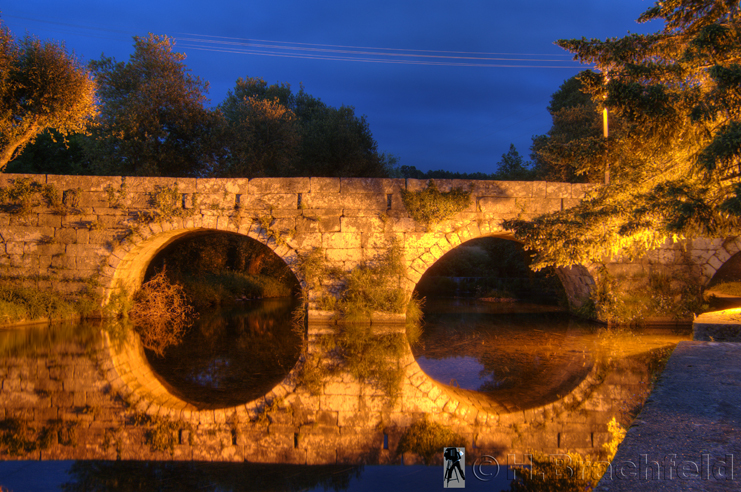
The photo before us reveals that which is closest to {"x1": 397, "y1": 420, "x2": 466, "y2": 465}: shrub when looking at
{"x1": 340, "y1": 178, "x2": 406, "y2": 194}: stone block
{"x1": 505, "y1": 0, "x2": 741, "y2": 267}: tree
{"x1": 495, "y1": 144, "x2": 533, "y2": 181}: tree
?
{"x1": 505, "y1": 0, "x2": 741, "y2": 267}: tree

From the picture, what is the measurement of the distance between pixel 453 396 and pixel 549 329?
4967 millimetres

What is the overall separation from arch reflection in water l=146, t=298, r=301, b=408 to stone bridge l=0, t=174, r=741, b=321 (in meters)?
1.41

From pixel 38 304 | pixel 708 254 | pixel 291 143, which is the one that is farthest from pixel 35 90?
pixel 708 254

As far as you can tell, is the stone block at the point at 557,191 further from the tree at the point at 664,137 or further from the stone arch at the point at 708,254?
the stone arch at the point at 708,254

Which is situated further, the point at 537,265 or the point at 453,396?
the point at 537,265

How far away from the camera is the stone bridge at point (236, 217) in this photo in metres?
8.79

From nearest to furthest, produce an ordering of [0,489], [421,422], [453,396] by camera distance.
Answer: [0,489] < [421,422] < [453,396]

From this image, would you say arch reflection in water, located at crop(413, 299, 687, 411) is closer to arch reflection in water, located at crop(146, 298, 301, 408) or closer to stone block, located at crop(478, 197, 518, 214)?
arch reflection in water, located at crop(146, 298, 301, 408)

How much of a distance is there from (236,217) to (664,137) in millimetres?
Answer: 6977

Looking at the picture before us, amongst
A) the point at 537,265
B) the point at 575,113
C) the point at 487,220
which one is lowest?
the point at 537,265

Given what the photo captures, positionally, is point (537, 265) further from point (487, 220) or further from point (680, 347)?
point (487, 220)

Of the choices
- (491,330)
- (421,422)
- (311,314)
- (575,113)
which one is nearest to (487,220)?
(491,330)

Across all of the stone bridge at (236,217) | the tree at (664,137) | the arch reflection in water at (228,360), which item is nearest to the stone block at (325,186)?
the stone bridge at (236,217)

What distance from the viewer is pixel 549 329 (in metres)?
8.86
